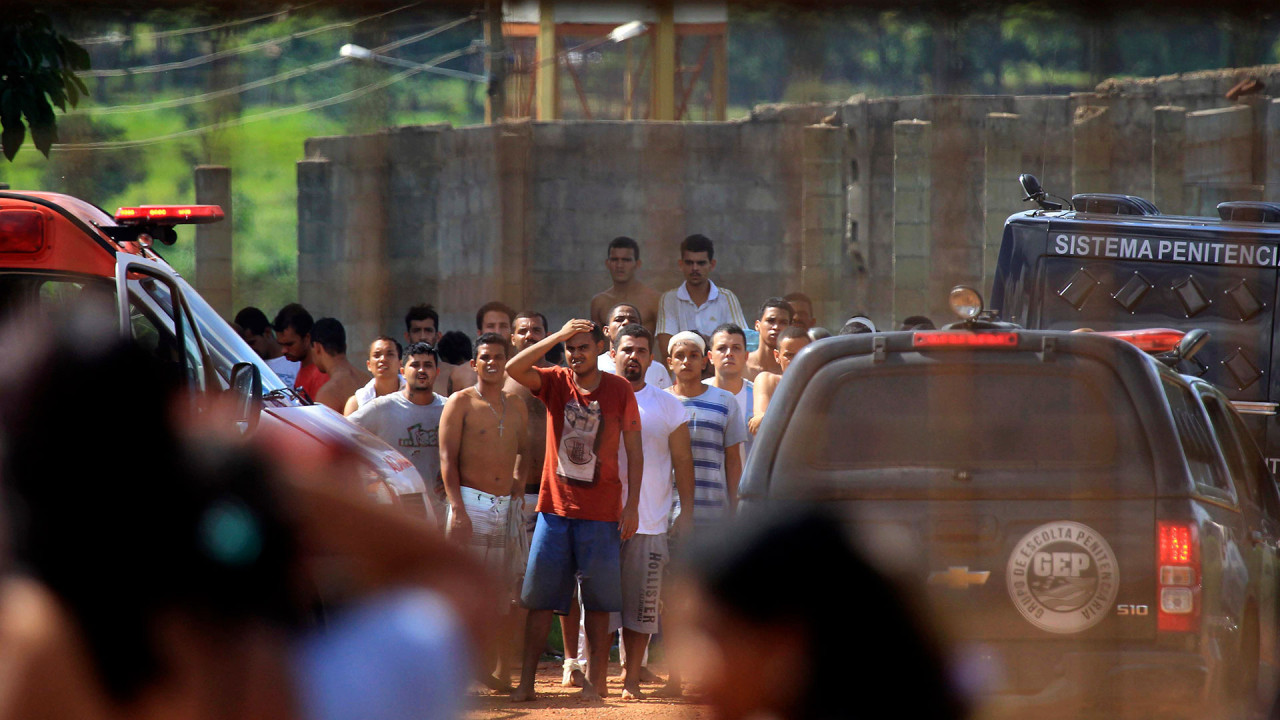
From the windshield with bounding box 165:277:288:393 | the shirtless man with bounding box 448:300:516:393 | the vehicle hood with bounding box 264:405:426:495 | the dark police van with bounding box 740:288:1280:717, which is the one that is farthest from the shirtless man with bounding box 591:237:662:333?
the dark police van with bounding box 740:288:1280:717

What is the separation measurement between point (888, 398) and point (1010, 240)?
3572mm

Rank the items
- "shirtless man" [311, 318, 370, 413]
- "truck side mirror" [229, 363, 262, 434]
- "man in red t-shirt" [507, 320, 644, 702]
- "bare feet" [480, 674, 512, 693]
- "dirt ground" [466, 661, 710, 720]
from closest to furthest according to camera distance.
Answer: "truck side mirror" [229, 363, 262, 434] < "dirt ground" [466, 661, 710, 720] < "man in red t-shirt" [507, 320, 644, 702] < "bare feet" [480, 674, 512, 693] < "shirtless man" [311, 318, 370, 413]

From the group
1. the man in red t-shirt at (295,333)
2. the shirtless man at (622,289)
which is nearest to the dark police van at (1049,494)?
the shirtless man at (622,289)

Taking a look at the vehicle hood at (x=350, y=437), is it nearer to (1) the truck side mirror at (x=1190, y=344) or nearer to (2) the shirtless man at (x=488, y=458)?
(2) the shirtless man at (x=488, y=458)

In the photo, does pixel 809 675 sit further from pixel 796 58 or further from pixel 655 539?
pixel 655 539

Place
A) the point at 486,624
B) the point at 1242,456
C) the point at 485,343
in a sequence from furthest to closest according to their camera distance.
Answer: the point at 485,343 < the point at 1242,456 < the point at 486,624

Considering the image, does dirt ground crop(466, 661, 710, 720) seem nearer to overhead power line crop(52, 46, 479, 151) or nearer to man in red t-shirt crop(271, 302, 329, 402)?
overhead power line crop(52, 46, 479, 151)

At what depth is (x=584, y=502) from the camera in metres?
6.03

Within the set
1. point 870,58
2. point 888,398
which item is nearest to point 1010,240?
point 888,398

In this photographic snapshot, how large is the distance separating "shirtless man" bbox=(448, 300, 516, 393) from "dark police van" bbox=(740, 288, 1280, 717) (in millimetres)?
2947

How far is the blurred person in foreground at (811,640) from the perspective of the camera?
3.86 feet

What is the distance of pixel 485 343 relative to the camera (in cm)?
641

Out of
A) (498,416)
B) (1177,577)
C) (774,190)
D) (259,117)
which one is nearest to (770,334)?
(774,190)

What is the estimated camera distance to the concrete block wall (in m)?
5.74
